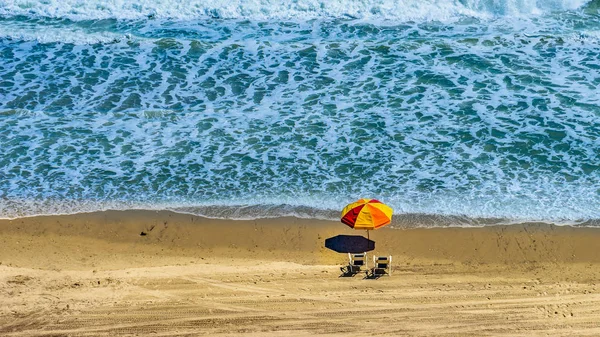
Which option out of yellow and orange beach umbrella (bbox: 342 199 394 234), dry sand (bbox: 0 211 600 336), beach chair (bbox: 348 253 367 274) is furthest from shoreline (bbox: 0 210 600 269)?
yellow and orange beach umbrella (bbox: 342 199 394 234)

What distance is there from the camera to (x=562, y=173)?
49.5 feet

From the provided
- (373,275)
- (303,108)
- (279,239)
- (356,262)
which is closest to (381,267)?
(373,275)

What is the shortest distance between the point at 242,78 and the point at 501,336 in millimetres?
10594

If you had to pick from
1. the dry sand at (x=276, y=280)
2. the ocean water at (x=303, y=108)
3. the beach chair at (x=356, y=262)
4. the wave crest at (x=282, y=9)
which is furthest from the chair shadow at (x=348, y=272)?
the wave crest at (x=282, y=9)

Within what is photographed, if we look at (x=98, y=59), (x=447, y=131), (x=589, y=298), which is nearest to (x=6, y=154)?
(x=98, y=59)

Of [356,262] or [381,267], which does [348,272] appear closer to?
[356,262]

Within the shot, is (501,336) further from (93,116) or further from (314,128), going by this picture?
(93,116)

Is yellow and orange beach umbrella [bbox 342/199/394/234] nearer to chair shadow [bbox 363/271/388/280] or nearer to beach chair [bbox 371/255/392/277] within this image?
beach chair [bbox 371/255/392/277]

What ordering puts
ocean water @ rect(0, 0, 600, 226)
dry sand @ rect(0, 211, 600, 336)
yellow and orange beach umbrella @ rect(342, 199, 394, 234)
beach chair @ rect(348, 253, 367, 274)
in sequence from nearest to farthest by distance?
dry sand @ rect(0, 211, 600, 336) → beach chair @ rect(348, 253, 367, 274) → yellow and orange beach umbrella @ rect(342, 199, 394, 234) → ocean water @ rect(0, 0, 600, 226)

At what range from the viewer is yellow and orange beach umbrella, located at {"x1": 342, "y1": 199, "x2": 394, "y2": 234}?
42.5 feet

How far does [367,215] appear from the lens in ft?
42.7

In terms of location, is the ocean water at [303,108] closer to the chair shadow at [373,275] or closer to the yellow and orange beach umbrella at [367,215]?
the yellow and orange beach umbrella at [367,215]

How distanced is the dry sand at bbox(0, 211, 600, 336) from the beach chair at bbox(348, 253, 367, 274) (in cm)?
23

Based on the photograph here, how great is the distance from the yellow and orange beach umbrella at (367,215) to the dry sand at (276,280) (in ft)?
1.64
